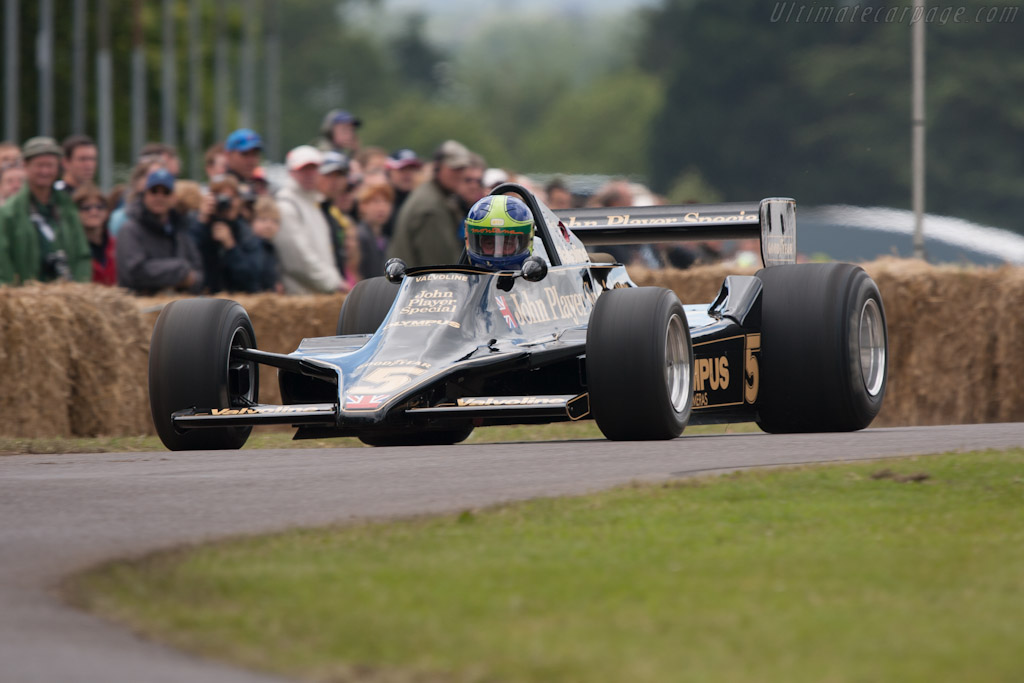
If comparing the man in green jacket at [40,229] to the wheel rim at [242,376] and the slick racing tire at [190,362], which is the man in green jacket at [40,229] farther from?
the slick racing tire at [190,362]

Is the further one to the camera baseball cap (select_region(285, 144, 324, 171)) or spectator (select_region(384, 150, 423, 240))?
spectator (select_region(384, 150, 423, 240))

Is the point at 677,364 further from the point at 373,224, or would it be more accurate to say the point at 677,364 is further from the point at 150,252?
the point at 373,224

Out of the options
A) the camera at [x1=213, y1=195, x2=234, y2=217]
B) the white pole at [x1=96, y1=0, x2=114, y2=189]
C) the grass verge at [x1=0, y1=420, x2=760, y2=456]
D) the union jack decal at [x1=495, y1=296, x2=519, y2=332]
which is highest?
the white pole at [x1=96, y1=0, x2=114, y2=189]

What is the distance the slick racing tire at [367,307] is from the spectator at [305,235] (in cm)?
298

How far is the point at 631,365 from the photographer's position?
924cm

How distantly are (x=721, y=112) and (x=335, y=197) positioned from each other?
65.5m

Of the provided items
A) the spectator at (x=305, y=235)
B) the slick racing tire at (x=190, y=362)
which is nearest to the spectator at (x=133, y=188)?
the spectator at (x=305, y=235)

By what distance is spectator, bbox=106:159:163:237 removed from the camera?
13.7 m

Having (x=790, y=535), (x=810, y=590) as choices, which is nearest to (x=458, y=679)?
(x=810, y=590)

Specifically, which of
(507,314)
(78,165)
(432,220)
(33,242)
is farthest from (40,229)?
(507,314)

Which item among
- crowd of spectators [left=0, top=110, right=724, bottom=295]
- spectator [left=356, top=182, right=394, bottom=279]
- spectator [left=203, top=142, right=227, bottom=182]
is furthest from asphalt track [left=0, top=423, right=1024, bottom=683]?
spectator [left=203, top=142, right=227, bottom=182]

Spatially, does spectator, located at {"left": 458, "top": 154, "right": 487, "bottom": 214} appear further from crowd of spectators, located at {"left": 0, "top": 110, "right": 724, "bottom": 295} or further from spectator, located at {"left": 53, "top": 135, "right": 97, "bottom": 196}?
spectator, located at {"left": 53, "top": 135, "right": 97, "bottom": 196}

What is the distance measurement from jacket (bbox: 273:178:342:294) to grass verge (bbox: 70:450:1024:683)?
8071mm

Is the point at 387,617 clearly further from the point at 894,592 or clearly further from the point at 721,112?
the point at 721,112
